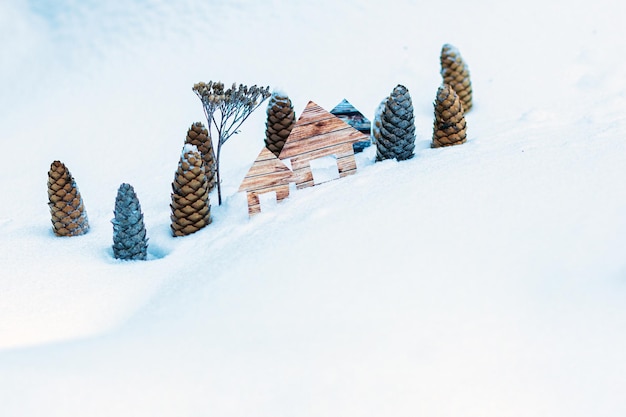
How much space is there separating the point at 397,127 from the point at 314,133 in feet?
1.33

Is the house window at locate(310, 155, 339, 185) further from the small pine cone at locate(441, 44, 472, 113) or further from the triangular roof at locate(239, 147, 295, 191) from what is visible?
the small pine cone at locate(441, 44, 472, 113)

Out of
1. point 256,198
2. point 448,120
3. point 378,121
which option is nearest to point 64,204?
point 256,198

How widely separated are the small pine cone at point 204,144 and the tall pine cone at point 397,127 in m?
0.83

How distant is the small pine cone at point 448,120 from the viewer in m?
4.26

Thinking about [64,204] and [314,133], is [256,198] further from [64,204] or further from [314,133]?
[64,204]

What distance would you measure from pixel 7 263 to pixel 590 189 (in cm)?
250

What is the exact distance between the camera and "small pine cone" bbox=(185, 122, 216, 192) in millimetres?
4234

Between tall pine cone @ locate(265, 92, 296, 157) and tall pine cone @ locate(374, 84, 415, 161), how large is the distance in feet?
1.71

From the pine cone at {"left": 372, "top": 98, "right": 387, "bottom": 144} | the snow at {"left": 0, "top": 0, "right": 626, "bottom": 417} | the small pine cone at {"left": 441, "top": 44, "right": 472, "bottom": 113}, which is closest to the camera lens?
the snow at {"left": 0, "top": 0, "right": 626, "bottom": 417}

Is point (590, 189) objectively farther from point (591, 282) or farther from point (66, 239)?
point (66, 239)

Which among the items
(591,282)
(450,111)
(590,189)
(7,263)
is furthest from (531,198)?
(7,263)

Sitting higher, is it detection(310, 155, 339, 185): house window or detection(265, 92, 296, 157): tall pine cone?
detection(265, 92, 296, 157): tall pine cone

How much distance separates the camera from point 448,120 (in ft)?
14.1

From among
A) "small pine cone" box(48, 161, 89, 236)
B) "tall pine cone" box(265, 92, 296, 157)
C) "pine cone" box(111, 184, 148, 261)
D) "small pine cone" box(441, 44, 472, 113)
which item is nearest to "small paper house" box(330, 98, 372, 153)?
"tall pine cone" box(265, 92, 296, 157)
